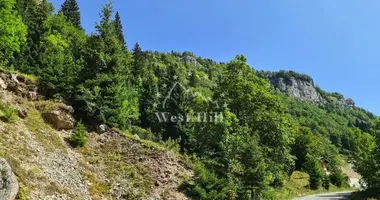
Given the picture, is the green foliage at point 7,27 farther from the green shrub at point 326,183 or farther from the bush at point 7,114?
the green shrub at point 326,183

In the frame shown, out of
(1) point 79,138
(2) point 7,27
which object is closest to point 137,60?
(2) point 7,27

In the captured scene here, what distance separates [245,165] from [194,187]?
158 inches

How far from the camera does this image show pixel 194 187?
68.1 feet

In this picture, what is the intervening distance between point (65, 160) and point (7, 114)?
4193mm

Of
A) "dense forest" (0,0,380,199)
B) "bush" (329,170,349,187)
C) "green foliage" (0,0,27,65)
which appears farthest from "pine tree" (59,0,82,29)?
"bush" (329,170,349,187)

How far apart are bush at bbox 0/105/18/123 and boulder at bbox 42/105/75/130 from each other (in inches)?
96.8

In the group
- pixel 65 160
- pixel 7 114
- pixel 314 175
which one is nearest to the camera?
pixel 7 114

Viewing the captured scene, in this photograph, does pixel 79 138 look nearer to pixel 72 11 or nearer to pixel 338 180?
pixel 338 180

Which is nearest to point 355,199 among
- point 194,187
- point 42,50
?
point 194,187

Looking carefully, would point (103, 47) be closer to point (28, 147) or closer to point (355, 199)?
point (28, 147)

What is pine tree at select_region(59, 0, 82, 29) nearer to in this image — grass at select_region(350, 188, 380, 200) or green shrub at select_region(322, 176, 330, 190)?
green shrub at select_region(322, 176, 330, 190)

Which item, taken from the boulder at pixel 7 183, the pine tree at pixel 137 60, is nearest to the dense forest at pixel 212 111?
the boulder at pixel 7 183

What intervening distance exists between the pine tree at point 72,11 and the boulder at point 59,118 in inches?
2419

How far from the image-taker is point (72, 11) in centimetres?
7950
